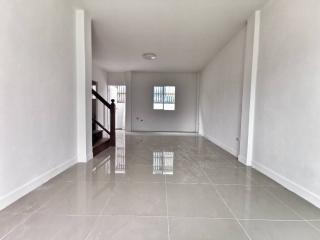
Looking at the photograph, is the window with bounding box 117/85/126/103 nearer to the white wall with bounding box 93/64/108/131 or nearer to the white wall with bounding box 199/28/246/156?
the white wall with bounding box 93/64/108/131

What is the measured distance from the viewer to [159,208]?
5.81 ft

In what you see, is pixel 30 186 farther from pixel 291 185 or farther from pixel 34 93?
pixel 291 185

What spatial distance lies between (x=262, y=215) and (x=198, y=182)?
862 mm

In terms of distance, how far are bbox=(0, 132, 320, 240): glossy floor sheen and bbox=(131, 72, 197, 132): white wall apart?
538 centimetres

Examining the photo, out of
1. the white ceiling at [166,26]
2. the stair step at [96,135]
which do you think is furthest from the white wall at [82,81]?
the stair step at [96,135]

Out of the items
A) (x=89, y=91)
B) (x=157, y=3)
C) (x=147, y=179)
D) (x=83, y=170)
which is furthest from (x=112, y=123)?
(x=157, y=3)

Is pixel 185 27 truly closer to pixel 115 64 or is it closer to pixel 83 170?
pixel 83 170

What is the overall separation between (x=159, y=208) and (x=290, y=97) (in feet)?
6.50

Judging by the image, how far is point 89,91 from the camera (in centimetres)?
333

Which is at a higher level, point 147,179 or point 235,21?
point 235,21

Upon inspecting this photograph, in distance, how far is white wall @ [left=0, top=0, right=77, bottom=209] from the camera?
1742 mm

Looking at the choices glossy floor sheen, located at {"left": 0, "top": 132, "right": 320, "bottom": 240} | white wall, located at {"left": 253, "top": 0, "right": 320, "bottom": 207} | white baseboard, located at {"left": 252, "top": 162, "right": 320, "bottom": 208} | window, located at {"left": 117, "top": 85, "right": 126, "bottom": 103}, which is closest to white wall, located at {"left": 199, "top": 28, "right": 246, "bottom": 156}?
white wall, located at {"left": 253, "top": 0, "right": 320, "bottom": 207}

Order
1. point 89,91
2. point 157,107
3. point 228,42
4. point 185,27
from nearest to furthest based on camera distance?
1. point 89,91
2. point 185,27
3. point 228,42
4. point 157,107

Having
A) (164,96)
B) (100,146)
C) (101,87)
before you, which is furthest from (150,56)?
(100,146)
